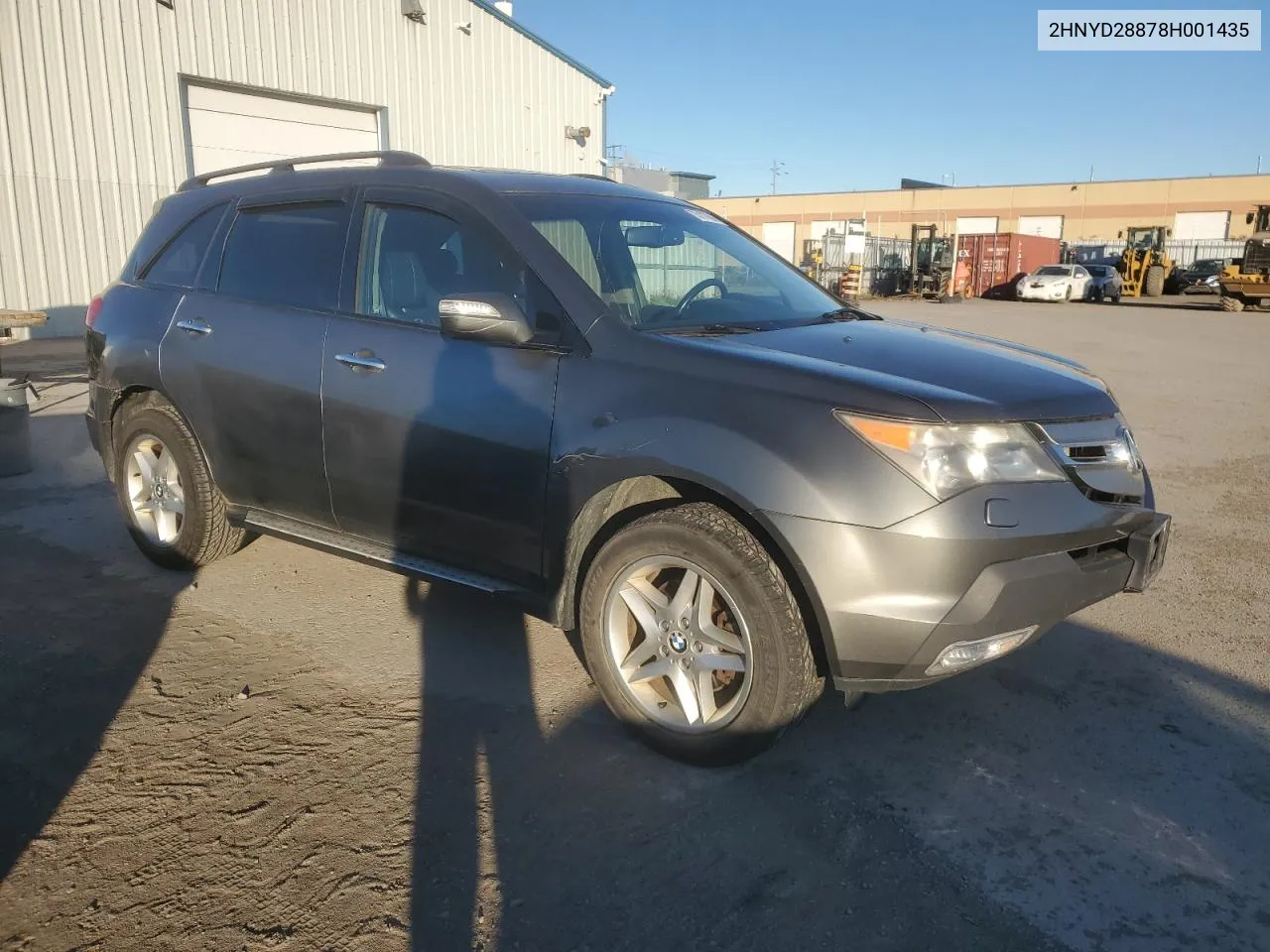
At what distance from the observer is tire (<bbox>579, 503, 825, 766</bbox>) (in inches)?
104

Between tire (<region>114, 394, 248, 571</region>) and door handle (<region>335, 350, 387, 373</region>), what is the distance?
1184 millimetres

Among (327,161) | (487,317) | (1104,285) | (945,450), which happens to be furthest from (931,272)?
(945,450)

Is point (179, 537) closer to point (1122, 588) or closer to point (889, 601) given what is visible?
point (889, 601)

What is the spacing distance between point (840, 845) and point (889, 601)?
2.20ft

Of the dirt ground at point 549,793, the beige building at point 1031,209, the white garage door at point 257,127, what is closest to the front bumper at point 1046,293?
the beige building at point 1031,209

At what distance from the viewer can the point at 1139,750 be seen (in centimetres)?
297

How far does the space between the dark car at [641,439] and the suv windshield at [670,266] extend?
0.02 meters

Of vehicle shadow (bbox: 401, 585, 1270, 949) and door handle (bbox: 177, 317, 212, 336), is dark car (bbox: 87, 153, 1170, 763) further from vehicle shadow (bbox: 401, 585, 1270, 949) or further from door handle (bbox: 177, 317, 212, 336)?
vehicle shadow (bbox: 401, 585, 1270, 949)

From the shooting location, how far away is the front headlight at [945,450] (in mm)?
2490

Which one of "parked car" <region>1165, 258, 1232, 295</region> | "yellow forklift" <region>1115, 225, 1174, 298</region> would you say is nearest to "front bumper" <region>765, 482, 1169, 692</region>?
"yellow forklift" <region>1115, 225, 1174, 298</region>

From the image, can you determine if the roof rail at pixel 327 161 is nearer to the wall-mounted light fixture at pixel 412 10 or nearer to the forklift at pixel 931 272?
the wall-mounted light fixture at pixel 412 10

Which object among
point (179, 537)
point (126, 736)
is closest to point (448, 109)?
point (179, 537)

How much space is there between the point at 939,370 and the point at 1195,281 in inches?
1801

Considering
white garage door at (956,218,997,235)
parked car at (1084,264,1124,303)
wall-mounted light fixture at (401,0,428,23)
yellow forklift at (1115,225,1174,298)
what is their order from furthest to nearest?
white garage door at (956,218,997,235) < yellow forklift at (1115,225,1174,298) < parked car at (1084,264,1124,303) < wall-mounted light fixture at (401,0,428,23)
